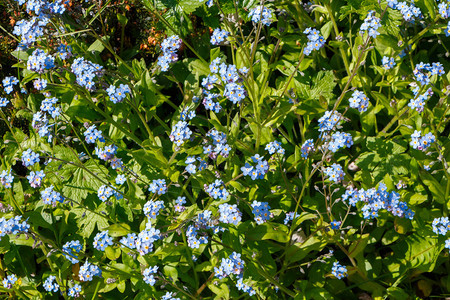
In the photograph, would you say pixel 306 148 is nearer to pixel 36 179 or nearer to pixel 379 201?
pixel 379 201

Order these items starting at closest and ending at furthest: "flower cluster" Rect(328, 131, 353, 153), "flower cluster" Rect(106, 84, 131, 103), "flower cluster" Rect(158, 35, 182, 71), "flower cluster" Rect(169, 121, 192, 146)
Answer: "flower cluster" Rect(328, 131, 353, 153), "flower cluster" Rect(169, 121, 192, 146), "flower cluster" Rect(106, 84, 131, 103), "flower cluster" Rect(158, 35, 182, 71)

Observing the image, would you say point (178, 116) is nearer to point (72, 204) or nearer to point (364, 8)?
point (72, 204)

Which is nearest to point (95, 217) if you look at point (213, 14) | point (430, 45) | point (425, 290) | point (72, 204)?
point (72, 204)

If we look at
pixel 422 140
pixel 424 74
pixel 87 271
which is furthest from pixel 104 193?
pixel 424 74

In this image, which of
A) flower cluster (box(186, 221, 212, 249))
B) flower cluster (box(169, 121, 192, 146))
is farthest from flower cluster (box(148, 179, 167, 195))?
flower cluster (box(186, 221, 212, 249))

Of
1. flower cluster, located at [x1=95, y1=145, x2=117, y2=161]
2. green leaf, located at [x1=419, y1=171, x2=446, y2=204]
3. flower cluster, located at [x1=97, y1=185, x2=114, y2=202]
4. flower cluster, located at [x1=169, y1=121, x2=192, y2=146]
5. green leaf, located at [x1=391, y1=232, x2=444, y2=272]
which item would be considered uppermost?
flower cluster, located at [x1=95, y1=145, x2=117, y2=161]

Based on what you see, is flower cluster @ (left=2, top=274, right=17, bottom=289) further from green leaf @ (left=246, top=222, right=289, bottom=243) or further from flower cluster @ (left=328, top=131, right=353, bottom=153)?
flower cluster @ (left=328, top=131, right=353, bottom=153)
